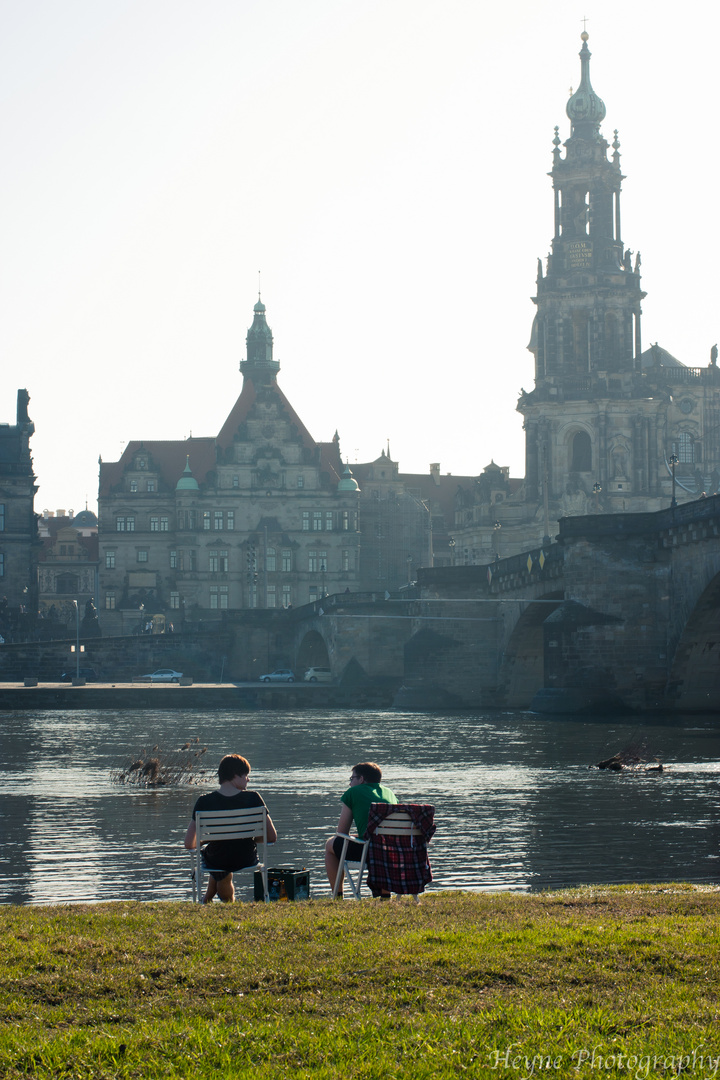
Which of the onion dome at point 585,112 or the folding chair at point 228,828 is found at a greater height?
the onion dome at point 585,112

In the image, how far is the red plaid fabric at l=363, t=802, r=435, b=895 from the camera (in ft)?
37.0

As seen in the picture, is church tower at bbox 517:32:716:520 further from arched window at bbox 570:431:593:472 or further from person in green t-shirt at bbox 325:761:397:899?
person in green t-shirt at bbox 325:761:397:899

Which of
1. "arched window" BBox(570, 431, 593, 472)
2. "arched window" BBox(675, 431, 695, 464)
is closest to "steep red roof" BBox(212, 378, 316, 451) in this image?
"arched window" BBox(570, 431, 593, 472)

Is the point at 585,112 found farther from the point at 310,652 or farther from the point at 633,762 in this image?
the point at 633,762

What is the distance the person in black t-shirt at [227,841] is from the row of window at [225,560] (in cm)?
11148

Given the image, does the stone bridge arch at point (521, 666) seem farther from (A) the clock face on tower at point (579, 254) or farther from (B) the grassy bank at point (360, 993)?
(B) the grassy bank at point (360, 993)

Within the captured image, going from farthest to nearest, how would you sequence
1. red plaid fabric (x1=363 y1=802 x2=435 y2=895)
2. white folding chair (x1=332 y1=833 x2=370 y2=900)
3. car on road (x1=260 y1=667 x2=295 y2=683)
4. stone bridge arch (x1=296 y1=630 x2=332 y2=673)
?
stone bridge arch (x1=296 y1=630 x2=332 y2=673), car on road (x1=260 y1=667 x2=295 y2=683), white folding chair (x1=332 y1=833 x2=370 y2=900), red plaid fabric (x1=363 y1=802 x2=435 y2=895)

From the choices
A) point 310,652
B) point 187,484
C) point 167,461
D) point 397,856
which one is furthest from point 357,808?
point 167,461

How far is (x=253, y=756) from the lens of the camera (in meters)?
38.6

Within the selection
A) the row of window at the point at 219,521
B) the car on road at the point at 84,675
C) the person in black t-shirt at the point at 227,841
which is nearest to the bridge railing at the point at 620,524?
the car on road at the point at 84,675

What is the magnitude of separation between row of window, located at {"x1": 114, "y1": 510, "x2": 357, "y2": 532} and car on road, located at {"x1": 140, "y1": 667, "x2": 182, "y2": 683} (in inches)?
1368

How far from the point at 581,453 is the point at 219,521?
36528 millimetres

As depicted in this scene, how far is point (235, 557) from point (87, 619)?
24181 millimetres

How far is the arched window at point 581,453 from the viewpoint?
344 ft
